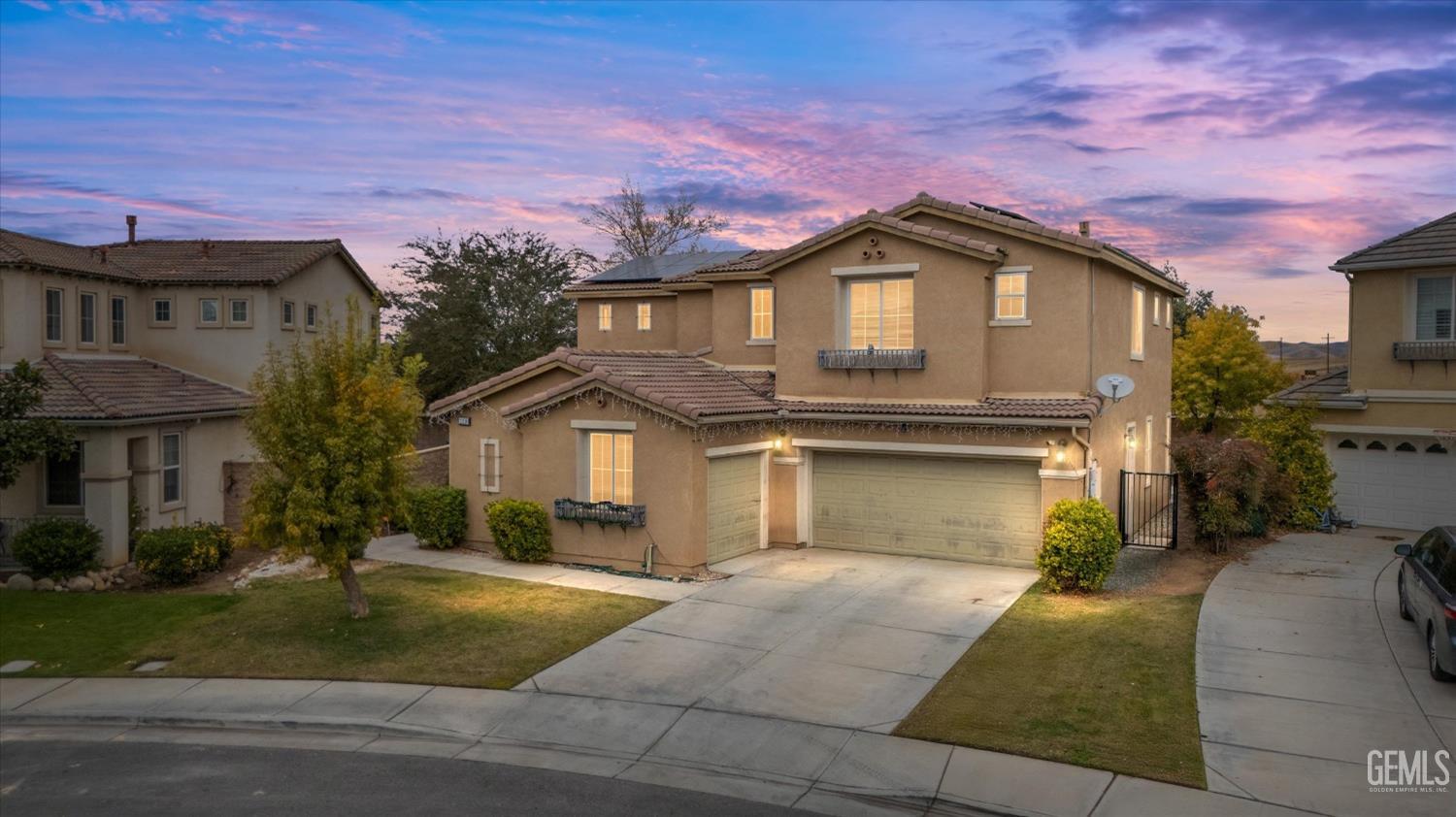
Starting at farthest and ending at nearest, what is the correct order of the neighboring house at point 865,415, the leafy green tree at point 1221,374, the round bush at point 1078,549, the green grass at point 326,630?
the leafy green tree at point 1221,374 → the neighboring house at point 865,415 → the round bush at point 1078,549 → the green grass at point 326,630

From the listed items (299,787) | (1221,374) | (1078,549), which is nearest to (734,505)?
(1078,549)

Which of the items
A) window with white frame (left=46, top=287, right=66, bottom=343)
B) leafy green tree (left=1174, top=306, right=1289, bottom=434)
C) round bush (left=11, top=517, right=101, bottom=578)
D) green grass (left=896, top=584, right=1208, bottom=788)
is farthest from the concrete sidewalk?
leafy green tree (left=1174, top=306, right=1289, bottom=434)

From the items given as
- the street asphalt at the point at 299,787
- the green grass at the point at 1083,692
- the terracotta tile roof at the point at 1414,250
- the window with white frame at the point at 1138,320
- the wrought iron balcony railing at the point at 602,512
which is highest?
the terracotta tile roof at the point at 1414,250

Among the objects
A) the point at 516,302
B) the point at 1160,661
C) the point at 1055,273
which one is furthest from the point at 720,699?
the point at 516,302

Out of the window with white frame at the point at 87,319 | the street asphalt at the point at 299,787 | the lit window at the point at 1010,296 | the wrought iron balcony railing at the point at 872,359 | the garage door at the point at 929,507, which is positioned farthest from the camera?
the window with white frame at the point at 87,319

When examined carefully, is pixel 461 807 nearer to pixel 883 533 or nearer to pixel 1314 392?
pixel 883 533

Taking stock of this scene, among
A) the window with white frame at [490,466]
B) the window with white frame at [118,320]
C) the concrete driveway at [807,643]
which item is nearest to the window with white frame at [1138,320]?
the concrete driveway at [807,643]

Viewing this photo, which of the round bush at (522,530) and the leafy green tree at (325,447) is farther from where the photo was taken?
the round bush at (522,530)

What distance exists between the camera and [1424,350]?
20250mm

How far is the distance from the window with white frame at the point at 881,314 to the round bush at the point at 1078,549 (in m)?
4.67

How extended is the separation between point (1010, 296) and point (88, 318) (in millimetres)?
20059

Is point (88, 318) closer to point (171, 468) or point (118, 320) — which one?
point (118, 320)

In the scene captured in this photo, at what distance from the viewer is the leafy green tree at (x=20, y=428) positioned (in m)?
15.1

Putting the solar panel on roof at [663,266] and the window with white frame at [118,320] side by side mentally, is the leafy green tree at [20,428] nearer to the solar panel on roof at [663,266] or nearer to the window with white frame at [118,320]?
the window with white frame at [118,320]
